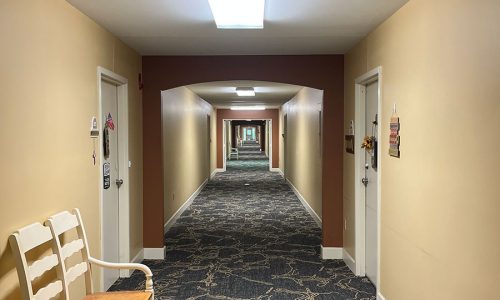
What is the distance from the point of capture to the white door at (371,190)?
13.9 ft

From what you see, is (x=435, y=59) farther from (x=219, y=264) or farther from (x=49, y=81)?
(x=219, y=264)

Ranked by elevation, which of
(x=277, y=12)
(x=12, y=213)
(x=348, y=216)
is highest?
(x=277, y=12)

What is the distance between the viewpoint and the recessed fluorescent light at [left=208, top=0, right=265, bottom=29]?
308 cm

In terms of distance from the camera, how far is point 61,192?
2.96 m

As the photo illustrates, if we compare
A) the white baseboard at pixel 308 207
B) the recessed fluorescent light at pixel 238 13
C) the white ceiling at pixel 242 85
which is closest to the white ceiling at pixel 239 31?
the recessed fluorescent light at pixel 238 13

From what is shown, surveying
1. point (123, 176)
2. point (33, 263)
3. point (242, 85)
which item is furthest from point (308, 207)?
point (33, 263)

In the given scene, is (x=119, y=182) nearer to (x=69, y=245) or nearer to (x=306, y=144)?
(x=69, y=245)

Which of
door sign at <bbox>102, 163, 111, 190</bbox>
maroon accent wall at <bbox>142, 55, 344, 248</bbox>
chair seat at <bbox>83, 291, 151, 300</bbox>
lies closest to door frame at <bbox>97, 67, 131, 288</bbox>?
door sign at <bbox>102, 163, 111, 190</bbox>

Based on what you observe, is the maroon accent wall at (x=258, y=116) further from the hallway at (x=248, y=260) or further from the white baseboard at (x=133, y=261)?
the white baseboard at (x=133, y=261)

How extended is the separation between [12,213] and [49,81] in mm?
867

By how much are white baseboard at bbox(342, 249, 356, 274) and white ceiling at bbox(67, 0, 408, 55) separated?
7.33ft

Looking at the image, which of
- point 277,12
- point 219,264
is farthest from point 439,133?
point 219,264

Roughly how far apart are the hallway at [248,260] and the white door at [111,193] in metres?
0.27

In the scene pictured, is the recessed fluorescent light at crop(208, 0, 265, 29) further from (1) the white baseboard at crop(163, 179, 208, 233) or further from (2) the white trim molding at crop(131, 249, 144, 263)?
(1) the white baseboard at crop(163, 179, 208, 233)
